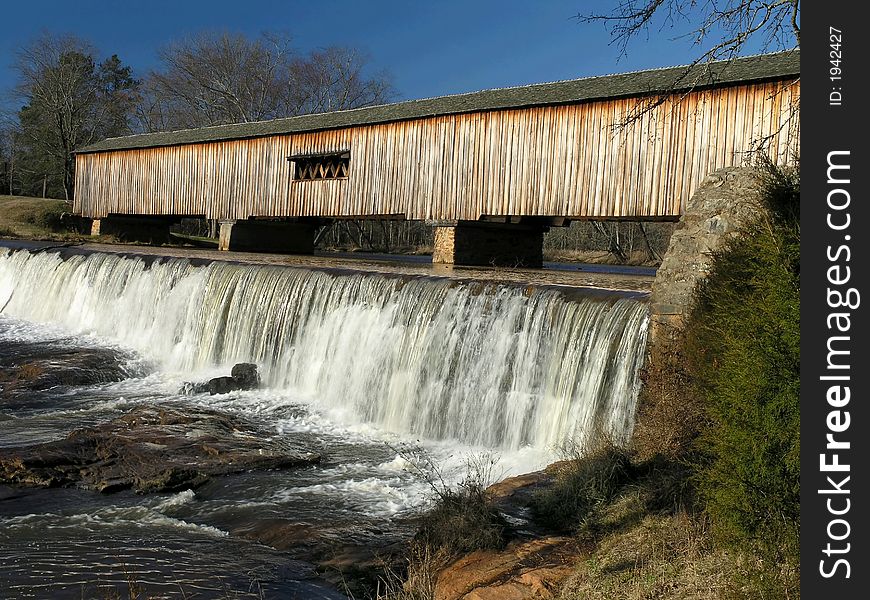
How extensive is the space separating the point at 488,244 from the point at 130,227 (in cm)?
1627

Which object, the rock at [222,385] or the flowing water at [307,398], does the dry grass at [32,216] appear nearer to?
the flowing water at [307,398]

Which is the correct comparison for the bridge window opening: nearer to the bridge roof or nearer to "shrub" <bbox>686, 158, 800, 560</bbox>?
the bridge roof

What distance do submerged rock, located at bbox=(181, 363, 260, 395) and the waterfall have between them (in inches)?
11.8

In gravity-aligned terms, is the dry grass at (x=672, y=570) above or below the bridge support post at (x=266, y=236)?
below

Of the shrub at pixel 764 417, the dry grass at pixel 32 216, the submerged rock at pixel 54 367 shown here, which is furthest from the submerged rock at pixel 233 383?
the dry grass at pixel 32 216

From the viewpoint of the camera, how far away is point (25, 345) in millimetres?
14984

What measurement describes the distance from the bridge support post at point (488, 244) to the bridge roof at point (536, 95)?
2785 millimetres

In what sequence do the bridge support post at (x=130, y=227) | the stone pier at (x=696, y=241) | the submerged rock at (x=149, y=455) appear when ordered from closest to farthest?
1. the stone pier at (x=696, y=241)
2. the submerged rock at (x=149, y=455)
3. the bridge support post at (x=130, y=227)

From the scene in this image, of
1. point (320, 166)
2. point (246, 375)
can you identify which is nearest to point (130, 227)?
point (320, 166)

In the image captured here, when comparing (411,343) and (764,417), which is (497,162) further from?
(764,417)

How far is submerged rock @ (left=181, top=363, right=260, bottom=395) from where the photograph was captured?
39.1ft

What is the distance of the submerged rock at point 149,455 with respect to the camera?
24.3 ft

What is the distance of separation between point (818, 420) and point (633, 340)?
5.10 meters

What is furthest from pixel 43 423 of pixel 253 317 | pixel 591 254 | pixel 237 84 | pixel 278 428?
pixel 237 84
